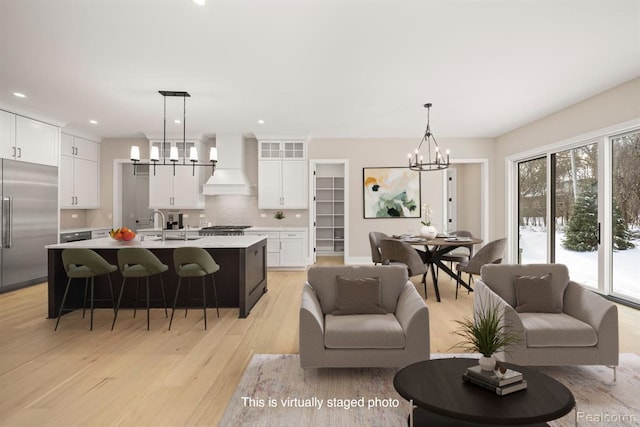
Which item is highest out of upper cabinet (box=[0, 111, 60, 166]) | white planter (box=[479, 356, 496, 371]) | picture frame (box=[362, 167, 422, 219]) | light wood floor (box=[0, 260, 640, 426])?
upper cabinet (box=[0, 111, 60, 166])

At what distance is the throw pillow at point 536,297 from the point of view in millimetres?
3025

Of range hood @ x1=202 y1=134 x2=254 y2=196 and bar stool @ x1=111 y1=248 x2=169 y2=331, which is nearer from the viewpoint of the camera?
bar stool @ x1=111 y1=248 x2=169 y2=331

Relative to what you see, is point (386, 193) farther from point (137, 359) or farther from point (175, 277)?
point (137, 359)

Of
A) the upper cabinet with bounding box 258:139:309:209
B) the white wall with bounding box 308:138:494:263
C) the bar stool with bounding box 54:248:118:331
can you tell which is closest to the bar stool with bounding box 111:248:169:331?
the bar stool with bounding box 54:248:118:331

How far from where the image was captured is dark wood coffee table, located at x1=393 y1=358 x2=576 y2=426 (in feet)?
5.33

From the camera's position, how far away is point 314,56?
3779 millimetres

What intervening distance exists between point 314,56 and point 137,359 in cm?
320

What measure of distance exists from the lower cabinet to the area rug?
4.28 meters

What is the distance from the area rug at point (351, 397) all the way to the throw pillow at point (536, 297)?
45 cm

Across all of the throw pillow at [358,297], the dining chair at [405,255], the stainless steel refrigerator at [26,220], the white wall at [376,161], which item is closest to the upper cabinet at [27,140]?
the stainless steel refrigerator at [26,220]

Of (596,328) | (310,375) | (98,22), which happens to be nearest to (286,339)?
(310,375)

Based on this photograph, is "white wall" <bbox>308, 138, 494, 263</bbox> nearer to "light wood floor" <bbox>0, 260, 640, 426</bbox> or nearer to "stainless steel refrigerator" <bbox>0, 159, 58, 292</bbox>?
"light wood floor" <bbox>0, 260, 640, 426</bbox>

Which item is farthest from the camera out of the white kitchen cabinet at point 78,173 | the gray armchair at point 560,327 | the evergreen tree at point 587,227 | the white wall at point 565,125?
the white kitchen cabinet at point 78,173

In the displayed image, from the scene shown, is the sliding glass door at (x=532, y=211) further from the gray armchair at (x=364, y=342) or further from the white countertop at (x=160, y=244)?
the white countertop at (x=160, y=244)
